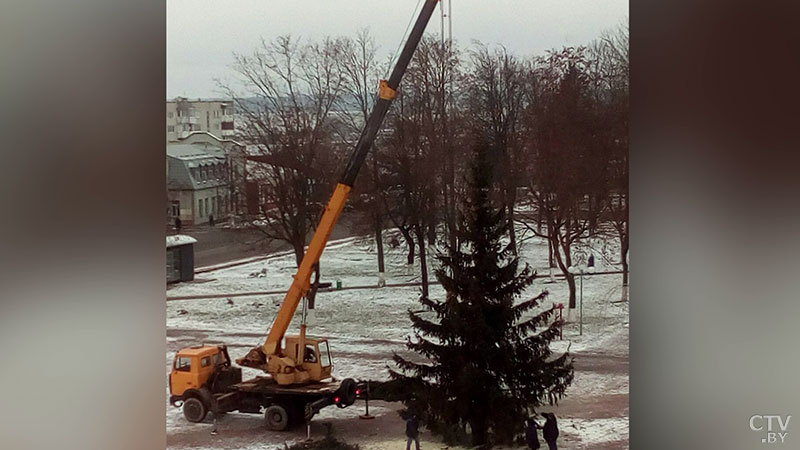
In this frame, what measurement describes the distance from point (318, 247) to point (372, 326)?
15.0 inches

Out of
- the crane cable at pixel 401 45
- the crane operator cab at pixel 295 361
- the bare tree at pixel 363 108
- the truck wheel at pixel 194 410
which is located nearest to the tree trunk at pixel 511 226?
the bare tree at pixel 363 108

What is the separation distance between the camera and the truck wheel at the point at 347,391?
3467 millimetres

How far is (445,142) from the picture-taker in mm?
3482

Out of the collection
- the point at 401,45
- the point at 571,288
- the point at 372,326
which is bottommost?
the point at 372,326

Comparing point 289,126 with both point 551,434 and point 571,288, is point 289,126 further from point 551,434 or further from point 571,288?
point 551,434

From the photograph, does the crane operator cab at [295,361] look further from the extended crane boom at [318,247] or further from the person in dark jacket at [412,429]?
the person in dark jacket at [412,429]

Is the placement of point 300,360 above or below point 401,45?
below

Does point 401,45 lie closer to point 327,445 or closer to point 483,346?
point 483,346

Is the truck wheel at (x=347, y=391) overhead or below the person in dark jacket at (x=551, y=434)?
overhead

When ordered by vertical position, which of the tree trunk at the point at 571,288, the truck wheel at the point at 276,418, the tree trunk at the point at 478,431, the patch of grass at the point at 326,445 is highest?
the tree trunk at the point at 571,288

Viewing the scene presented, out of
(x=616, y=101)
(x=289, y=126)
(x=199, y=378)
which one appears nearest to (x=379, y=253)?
(x=289, y=126)

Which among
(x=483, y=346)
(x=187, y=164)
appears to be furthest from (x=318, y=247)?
(x=483, y=346)
